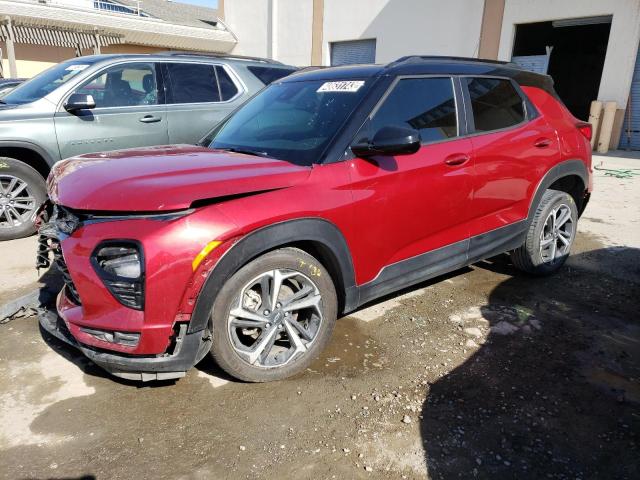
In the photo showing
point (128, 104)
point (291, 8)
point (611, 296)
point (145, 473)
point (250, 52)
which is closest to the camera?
point (145, 473)

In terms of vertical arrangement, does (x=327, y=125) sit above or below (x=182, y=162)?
above

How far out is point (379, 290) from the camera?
3146mm

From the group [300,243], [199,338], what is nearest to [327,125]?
[300,243]

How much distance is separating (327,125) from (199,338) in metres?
1.50

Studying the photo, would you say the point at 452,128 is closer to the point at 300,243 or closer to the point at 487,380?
the point at 300,243

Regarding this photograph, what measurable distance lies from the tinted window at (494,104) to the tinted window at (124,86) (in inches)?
147

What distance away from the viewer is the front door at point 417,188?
9.68 feet

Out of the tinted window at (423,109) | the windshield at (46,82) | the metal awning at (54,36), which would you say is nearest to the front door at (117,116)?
the windshield at (46,82)

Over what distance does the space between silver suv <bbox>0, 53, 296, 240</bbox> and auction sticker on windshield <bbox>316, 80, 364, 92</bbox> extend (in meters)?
2.88

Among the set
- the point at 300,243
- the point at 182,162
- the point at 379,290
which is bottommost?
the point at 379,290

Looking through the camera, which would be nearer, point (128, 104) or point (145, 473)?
point (145, 473)

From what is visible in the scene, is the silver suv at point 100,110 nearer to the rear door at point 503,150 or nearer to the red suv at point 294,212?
the red suv at point 294,212

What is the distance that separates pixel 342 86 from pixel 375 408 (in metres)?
2.04

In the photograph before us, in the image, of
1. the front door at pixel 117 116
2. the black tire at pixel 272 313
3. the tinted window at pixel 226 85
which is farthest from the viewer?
the tinted window at pixel 226 85
